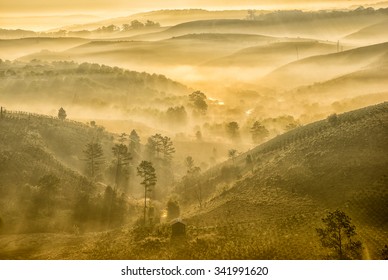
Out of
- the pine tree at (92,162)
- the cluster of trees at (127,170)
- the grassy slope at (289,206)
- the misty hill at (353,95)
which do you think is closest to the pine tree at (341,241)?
the grassy slope at (289,206)

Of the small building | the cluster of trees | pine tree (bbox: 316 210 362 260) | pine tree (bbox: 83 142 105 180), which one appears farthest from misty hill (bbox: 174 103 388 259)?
pine tree (bbox: 83 142 105 180)

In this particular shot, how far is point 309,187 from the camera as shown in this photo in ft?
190

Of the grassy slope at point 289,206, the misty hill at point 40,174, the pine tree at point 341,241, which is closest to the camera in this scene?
the pine tree at point 341,241

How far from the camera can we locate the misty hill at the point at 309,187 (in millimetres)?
44000

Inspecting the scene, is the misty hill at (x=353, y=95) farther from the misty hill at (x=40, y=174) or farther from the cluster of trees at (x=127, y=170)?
the misty hill at (x=40, y=174)

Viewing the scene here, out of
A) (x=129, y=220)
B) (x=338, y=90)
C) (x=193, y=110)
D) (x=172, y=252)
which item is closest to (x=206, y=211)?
(x=129, y=220)

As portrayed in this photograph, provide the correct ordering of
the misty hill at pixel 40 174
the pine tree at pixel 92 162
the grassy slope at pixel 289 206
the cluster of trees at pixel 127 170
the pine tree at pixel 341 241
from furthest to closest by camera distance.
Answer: the pine tree at pixel 92 162 → the cluster of trees at pixel 127 170 → the misty hill at pixel 40 174 → the grassy slope at pixel 289 206 → the pine tree at pixel 341 241

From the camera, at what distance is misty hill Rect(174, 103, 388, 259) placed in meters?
44.0

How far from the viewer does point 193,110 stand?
173125 mm

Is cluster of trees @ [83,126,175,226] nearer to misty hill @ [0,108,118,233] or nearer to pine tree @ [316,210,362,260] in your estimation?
misty hill @ [0,108,118,233]

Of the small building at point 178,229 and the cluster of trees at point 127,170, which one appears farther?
the cluster of trees at point 127,170

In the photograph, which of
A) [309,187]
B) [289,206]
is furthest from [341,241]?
[309,187]

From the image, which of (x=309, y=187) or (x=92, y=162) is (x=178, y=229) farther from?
(x=92, y=162)
